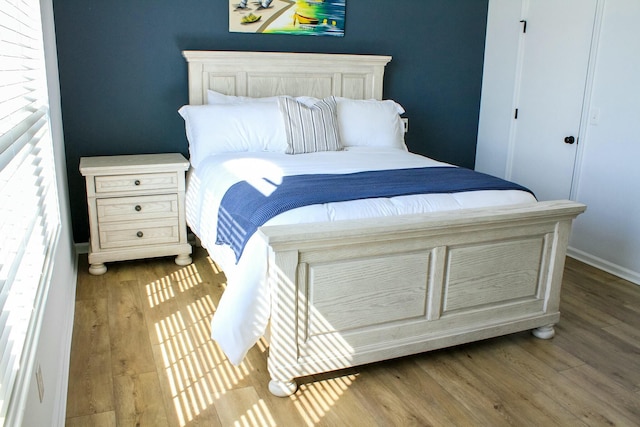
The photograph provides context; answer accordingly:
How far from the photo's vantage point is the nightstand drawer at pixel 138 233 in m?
3.47

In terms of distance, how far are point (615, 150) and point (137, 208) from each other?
305 centimetres

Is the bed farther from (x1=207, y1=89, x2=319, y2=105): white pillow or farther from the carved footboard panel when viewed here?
(x1=207, y1=89, x2=319, y2=105): white pillow

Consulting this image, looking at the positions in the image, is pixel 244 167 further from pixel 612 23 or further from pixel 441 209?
pixel 612 23

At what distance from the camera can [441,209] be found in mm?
2564

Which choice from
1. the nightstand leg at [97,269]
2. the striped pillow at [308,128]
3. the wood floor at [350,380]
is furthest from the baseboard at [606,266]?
the nightstand leg at [97,269]

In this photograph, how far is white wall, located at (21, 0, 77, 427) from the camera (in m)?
1.58

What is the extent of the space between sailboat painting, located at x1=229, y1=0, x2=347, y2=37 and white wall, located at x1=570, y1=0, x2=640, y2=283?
181 centimetres

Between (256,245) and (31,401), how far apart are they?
0.99m

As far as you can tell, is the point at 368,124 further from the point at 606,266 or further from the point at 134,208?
the point at 606,266

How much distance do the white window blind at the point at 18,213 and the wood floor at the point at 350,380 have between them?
59 cm

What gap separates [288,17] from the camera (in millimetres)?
4027

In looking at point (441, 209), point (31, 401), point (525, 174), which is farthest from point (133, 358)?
point (525, 174)

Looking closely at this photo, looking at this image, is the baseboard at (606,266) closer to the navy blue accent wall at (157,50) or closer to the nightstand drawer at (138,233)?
the navy blue accent wall at (157,50)

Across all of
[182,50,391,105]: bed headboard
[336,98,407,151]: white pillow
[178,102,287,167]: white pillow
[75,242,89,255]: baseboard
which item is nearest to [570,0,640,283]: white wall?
[336,98,407,151]: white pillow
